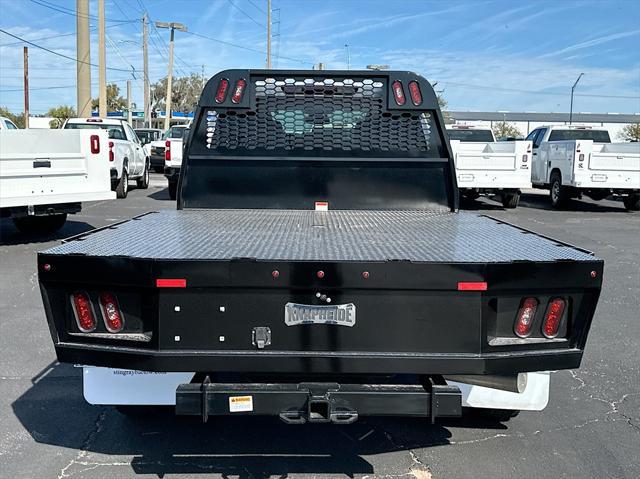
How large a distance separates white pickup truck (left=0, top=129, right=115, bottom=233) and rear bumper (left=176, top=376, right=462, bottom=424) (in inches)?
314

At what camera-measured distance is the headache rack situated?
15.8 feet

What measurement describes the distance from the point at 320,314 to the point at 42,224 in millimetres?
10457

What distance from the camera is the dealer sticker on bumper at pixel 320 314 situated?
301 centimetres

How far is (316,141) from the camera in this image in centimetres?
499

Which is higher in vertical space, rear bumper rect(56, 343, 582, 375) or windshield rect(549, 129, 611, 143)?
windshield rect(549, 129, 611, 143)

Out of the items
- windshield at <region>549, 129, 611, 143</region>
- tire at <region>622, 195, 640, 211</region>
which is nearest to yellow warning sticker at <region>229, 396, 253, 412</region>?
tire at <region>622, 195, 640, 211</region>

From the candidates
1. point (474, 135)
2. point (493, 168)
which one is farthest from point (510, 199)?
point (474, 135)

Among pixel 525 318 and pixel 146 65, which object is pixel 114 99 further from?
pixel 525 318

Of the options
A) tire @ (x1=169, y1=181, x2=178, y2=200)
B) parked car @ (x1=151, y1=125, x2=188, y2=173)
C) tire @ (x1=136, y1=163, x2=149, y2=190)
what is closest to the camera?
tire @ (x1=169, y1=181, x2=178, y2=200)

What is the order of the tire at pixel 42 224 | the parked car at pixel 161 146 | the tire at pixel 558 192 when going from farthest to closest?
1. the parked car at pixel 161 146
2. the tire at pixel 558 192
3. the tire at pixel 42 224

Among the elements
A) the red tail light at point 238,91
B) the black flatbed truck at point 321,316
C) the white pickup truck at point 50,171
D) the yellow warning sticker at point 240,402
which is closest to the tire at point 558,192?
the white pickup truck at point 50,171

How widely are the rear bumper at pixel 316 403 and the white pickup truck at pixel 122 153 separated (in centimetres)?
1303

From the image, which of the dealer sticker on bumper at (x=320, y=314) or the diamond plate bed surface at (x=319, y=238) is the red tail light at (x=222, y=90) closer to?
the diamond plate bed surface at (x=319, y=238)

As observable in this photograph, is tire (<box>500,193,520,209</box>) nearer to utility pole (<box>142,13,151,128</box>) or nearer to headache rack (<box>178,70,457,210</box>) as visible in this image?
headache rack (<box>178,70,457,210</box>)
